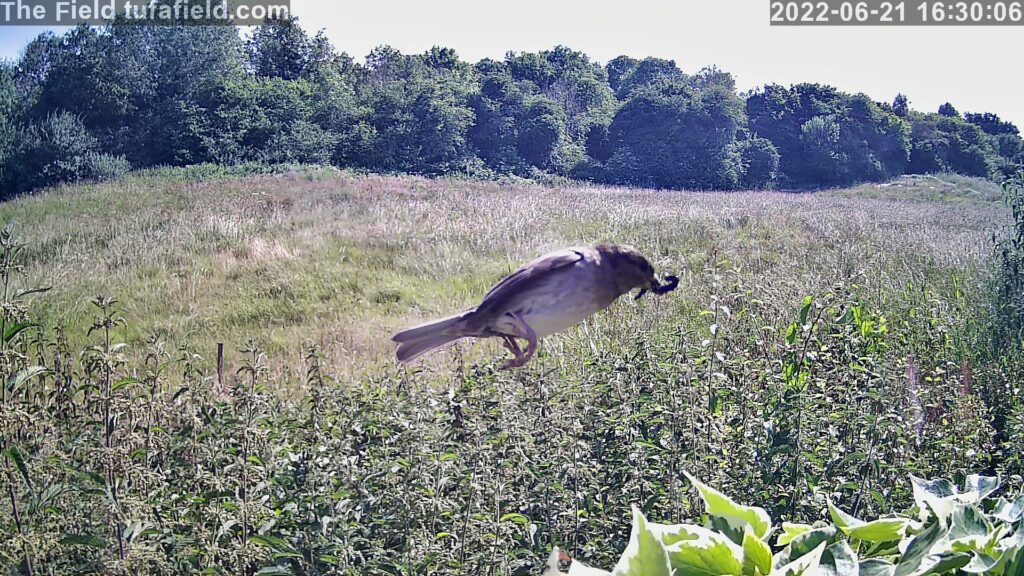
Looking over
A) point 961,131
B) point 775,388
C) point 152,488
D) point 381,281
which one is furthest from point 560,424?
point 961,131

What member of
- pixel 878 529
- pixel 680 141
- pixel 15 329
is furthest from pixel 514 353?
pixel 680 141

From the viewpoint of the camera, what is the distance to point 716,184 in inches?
959

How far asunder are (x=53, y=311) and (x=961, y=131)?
3566 cm

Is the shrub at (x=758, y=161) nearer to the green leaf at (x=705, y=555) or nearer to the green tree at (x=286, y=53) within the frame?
the green tree at (x=286, y=53)

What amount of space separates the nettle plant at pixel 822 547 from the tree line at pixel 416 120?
1629cm

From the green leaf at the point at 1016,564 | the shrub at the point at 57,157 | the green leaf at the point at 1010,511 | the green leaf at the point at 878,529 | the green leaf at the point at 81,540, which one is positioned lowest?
the green leaf at the point at 81,540

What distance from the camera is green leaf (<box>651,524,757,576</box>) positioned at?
2.76 ft

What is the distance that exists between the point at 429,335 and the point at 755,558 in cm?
48

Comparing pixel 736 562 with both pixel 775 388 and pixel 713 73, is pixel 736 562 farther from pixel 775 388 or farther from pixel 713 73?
pixel 713 73

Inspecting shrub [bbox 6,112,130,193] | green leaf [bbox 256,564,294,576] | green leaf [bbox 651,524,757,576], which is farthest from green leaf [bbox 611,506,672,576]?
shrub [bbox 6,112,130,193]

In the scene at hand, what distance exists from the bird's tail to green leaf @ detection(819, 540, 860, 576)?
1.71ft

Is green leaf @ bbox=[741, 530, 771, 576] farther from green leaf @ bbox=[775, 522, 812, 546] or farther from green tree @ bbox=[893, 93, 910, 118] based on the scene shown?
green tree @ bbox=[893, 93, 910, 118]

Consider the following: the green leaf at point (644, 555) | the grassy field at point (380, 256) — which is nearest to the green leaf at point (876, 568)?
the green leaf at point (644, 555)

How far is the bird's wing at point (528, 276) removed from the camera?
0.95m
